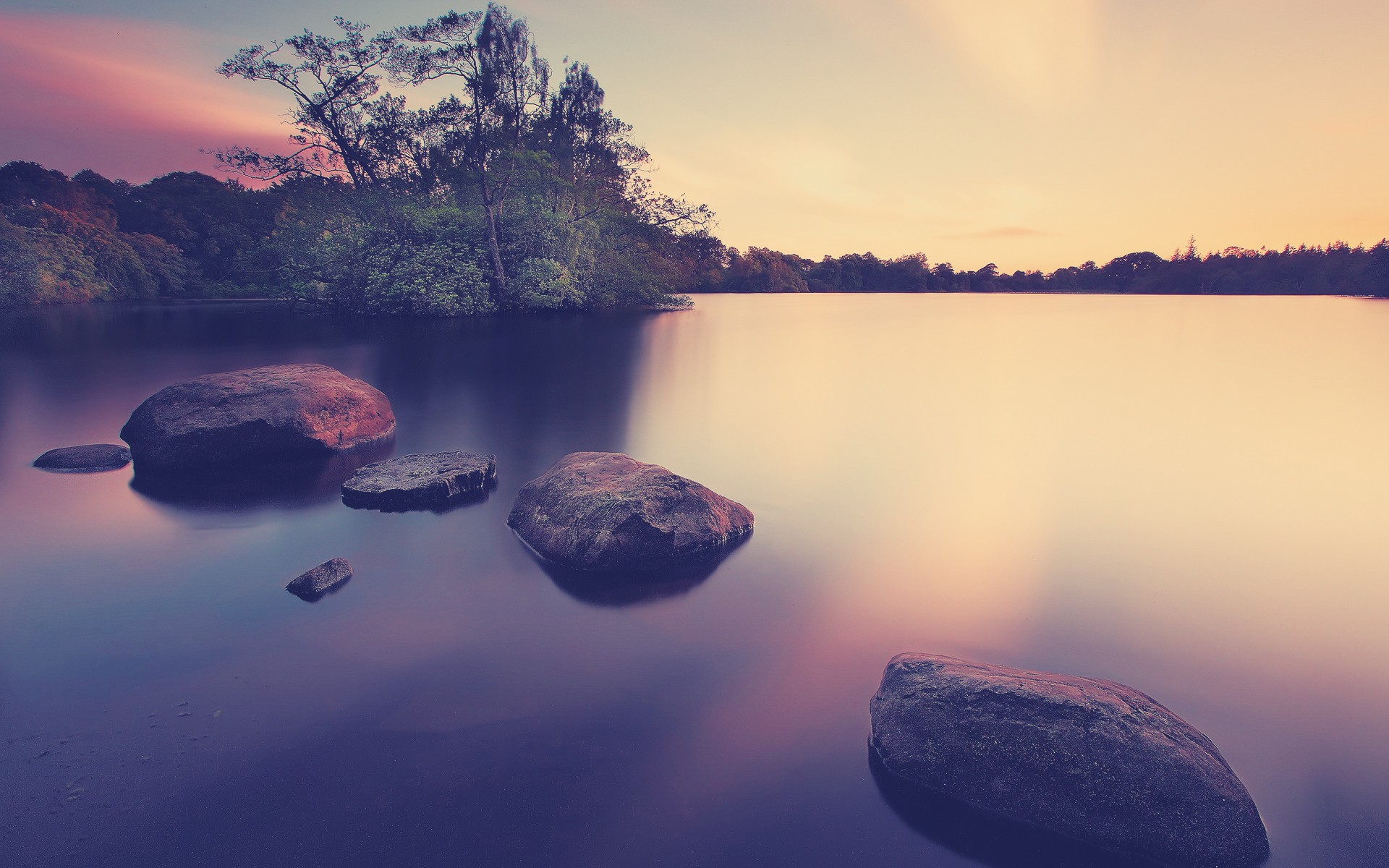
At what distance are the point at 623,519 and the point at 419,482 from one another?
306 cm

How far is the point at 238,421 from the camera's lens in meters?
8.22

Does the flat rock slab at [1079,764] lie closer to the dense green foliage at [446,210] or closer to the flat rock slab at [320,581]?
the flat rock slab at [320,581]

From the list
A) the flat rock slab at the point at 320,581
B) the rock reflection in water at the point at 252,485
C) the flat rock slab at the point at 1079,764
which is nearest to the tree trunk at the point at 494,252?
the rock reflection in water at the point at 252,485

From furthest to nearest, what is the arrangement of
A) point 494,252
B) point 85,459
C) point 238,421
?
point 494,252 < point 85,459 < point 238,421

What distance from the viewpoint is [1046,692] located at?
324cm

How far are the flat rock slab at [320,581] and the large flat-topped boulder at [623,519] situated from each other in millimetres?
1633

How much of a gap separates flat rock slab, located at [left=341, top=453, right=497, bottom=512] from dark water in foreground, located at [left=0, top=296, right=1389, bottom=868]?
0.99 ft

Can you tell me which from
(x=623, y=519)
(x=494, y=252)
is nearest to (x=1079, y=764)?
(x=623, y=519)

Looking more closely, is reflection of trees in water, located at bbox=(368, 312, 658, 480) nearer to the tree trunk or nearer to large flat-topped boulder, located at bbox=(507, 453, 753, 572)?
large flat-topped boulder, located at bbox=(507, 453, 753, 572)

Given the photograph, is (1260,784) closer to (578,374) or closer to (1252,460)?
(1252,460)

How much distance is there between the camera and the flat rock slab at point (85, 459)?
336 inches

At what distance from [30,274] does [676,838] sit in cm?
5405

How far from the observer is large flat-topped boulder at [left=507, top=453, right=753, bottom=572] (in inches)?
220

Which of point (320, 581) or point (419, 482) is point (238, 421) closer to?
point (419, 482)
